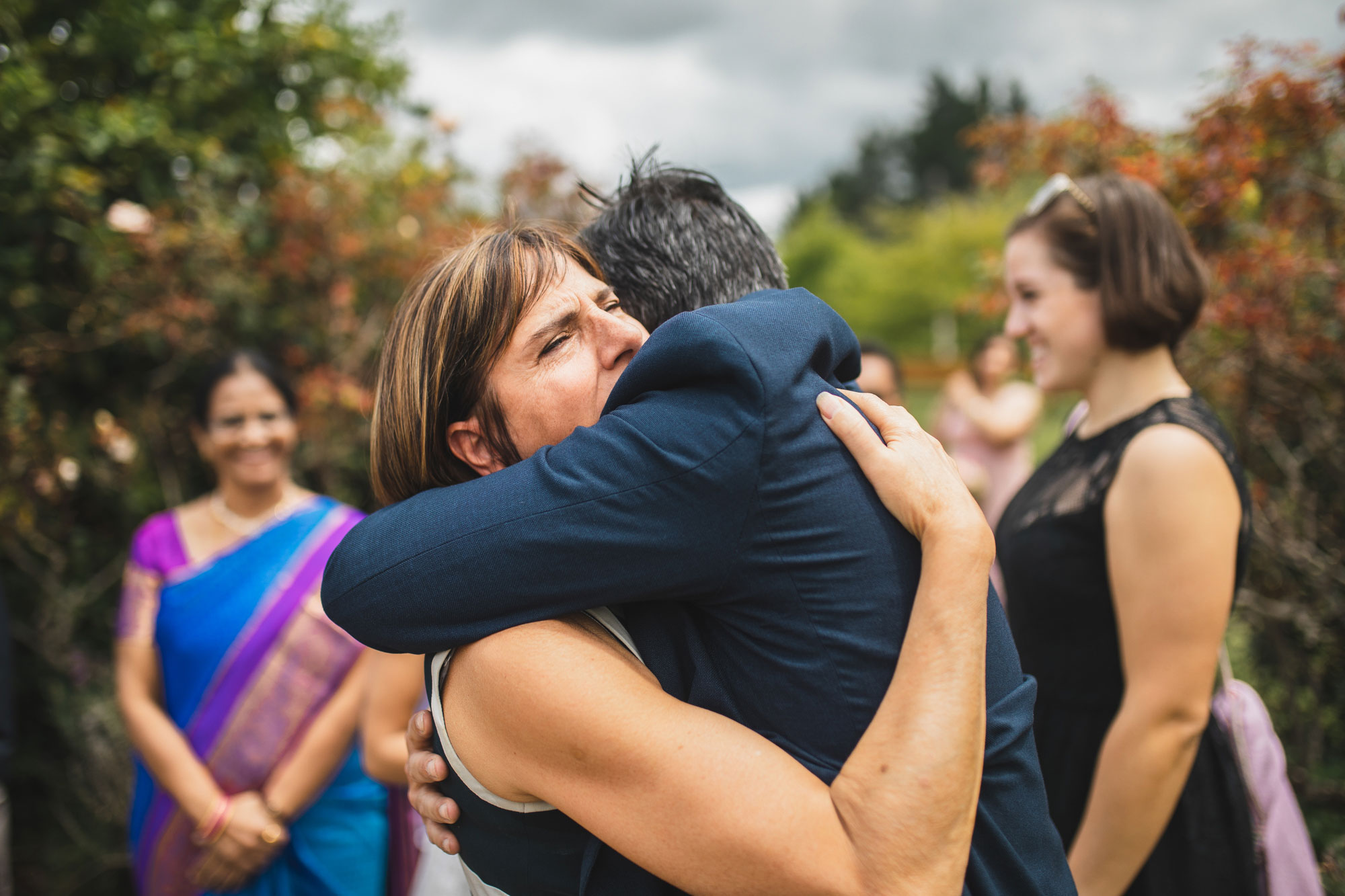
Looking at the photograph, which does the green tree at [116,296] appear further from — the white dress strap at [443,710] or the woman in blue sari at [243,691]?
the white dress strap at [443,710]

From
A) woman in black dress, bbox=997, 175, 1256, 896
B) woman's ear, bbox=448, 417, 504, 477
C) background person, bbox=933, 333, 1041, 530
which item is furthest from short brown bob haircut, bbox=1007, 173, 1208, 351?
background person, bbox=933, 333, 1041, 530

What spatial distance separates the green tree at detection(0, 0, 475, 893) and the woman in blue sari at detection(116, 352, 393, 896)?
2.47 feet

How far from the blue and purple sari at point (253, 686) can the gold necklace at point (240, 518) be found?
0.30 feet

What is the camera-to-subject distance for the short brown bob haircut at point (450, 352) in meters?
1.47

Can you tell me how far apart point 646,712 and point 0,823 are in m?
2.98

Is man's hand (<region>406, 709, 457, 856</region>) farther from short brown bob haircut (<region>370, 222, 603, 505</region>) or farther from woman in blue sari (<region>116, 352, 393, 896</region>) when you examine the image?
woman in blue sari (<region>116, 352, 393, 896</region>)

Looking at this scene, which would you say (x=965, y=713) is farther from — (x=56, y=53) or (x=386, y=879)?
(x=56, y=53)

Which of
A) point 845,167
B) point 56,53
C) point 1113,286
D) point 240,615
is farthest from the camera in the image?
point 845,167

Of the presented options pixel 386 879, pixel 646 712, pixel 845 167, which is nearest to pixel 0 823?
pixel 386 879

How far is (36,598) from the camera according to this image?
3.85 metres

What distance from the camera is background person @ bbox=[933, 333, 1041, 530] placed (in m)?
5.96

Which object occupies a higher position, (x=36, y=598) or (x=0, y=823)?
(x=36, y=598)

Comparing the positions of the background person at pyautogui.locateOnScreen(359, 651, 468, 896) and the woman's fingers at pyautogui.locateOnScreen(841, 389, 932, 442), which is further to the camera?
the background person at pyautogui.locateOnScreen(359, 651, 468, 896)

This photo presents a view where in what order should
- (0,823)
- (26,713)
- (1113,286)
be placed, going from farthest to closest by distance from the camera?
(26,713) → (0,823) → (1113,286)
